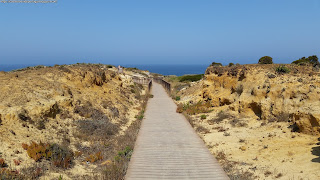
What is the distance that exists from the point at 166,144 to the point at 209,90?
12179mm

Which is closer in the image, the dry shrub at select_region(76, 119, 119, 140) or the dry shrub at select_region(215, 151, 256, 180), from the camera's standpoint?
the dry shrub at select_region(215, 151, 256, 180)

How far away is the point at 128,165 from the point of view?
8.76 m

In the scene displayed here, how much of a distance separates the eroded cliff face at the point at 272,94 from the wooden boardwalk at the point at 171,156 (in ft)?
13.7

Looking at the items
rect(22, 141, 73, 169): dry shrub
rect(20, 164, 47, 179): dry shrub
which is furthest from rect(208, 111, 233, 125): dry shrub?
rect(20, 164, 47, 179): dry shrub

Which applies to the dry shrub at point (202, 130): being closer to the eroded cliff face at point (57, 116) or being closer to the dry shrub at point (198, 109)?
the eroded cliff face at point (57, 116)

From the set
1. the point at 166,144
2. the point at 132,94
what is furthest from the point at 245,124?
the point at 132,94

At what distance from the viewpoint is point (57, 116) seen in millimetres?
12188

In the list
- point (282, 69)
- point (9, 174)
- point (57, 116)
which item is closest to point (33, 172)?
point (9, 174)

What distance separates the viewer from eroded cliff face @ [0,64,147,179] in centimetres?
888

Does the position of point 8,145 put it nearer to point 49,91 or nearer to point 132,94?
point 49,91

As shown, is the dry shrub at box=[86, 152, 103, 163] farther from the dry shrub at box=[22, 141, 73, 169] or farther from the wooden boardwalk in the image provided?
the wooden boardwalk

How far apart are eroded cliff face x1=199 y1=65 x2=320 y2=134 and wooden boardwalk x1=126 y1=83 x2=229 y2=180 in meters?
4.19

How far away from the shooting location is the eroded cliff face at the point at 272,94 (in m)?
10.3

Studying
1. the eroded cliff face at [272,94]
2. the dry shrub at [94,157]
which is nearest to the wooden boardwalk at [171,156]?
the dry shrub at [94,157]
